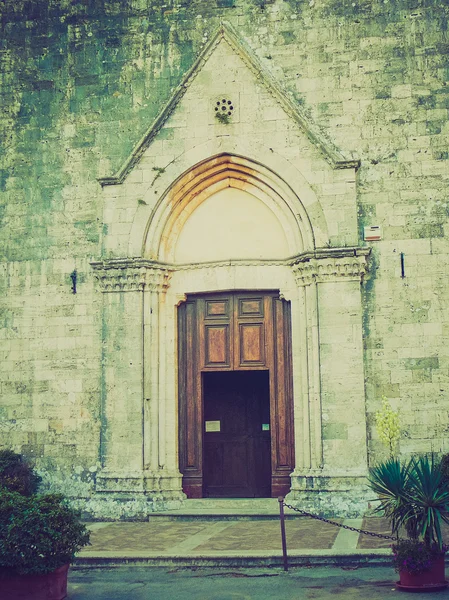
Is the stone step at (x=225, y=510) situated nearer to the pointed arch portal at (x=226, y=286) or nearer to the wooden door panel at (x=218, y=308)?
the pointed arch portal at (x=226, y=286)

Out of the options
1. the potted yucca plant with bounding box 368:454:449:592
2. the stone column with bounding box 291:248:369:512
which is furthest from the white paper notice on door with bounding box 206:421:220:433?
the potted yucca plant with bounding box 368:454:449:592

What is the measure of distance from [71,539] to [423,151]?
871 centimetres

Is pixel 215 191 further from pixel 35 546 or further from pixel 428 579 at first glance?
pixel 428 579

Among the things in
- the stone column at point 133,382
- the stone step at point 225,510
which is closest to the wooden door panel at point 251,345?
the stone column at point 133,382

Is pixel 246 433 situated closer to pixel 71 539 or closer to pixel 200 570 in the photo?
pixel 200 570

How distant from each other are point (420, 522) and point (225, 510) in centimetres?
562

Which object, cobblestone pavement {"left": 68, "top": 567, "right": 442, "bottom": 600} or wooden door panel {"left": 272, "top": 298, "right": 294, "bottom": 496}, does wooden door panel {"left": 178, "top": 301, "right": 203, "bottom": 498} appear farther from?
cobblestone pavement {"left": 68, "top": 567, "right": 442, "bottom": 600}

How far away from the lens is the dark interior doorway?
49.6 ft

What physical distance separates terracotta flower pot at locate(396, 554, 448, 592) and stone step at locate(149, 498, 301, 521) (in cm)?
480

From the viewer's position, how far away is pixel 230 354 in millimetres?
14805

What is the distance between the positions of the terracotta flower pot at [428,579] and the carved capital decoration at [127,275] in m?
7.38

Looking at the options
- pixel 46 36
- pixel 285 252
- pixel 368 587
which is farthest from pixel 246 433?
pixel 46 36

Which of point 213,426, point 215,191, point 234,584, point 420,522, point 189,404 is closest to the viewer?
point 420,522

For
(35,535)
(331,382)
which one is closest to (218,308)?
(331,382)
